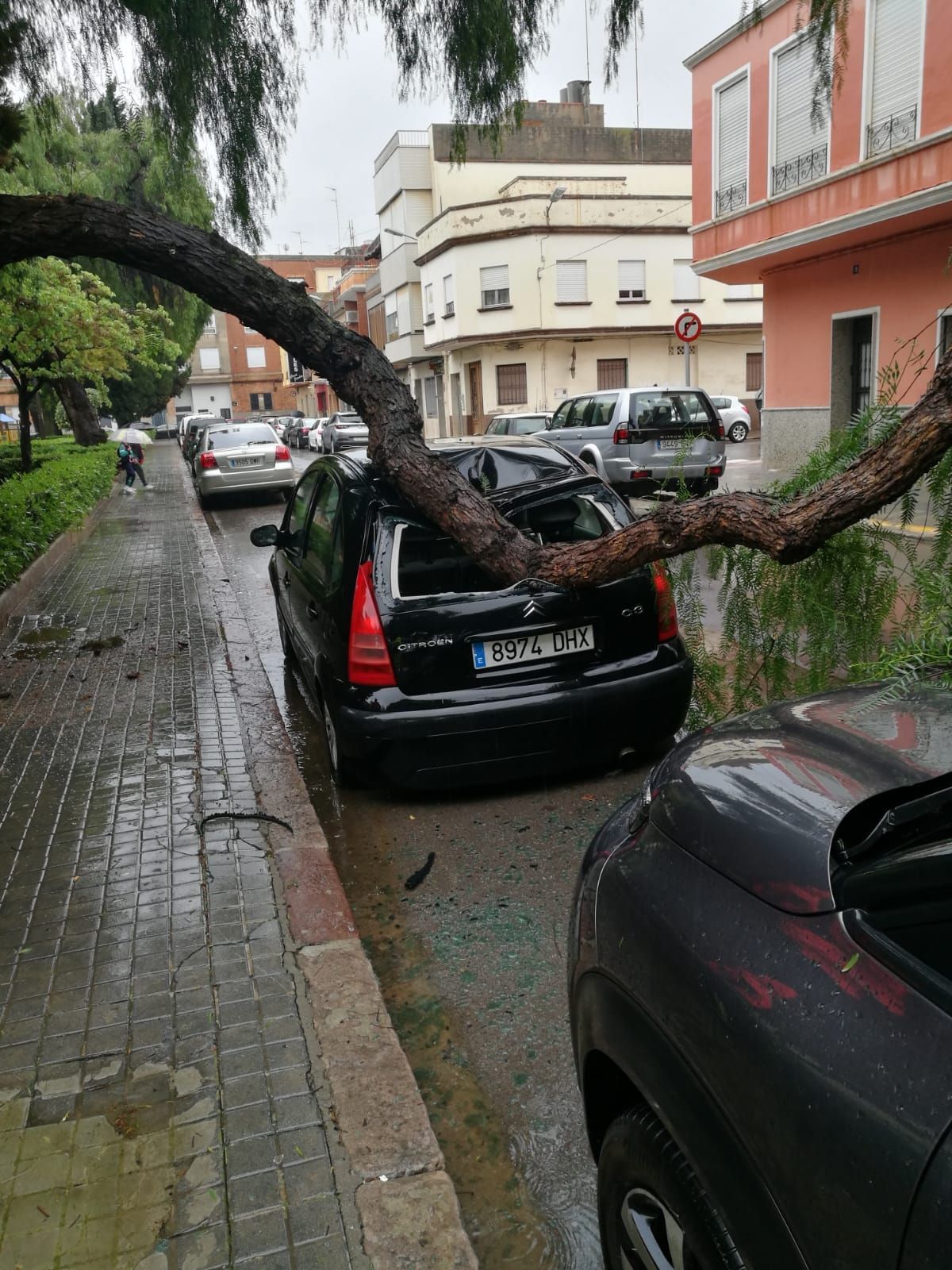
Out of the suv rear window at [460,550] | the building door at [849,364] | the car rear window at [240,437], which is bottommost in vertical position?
the suv rear window at [460,550]

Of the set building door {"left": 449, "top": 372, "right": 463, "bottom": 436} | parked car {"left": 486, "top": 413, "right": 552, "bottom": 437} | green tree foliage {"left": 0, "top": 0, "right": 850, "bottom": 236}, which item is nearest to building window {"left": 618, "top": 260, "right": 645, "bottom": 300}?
building door {"left": 449, "top": 372, "right": 463, "bottom": 436}

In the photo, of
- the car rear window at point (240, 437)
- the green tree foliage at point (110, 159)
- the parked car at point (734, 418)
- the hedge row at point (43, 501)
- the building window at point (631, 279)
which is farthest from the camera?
the building window at point (631, 279)

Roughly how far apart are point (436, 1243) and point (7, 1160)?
1.18 m

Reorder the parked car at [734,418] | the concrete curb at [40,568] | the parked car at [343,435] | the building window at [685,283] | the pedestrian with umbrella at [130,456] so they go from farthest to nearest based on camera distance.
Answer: the building window at [685,283] < the parked car at [343,435] < the parked car at [734,418] < the pedestrian with umbrella at [130,456] < the concrete curb at [40,568]

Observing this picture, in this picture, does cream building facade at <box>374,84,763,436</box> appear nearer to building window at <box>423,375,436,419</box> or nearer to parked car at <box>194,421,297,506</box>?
building window at <box>423,375,436,419</box>

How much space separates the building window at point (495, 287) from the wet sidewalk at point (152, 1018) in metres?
34.4

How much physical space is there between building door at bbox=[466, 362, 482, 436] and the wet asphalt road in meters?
35.7

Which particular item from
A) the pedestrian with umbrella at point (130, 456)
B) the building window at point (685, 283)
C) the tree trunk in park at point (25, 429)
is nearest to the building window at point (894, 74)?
the tree trunk in park at point (25, 429)

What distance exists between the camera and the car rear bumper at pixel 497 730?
14.7 feet

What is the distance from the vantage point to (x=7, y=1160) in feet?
8.45

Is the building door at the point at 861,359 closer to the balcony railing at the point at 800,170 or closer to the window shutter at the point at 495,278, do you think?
the balcony railing at the point at 800,170

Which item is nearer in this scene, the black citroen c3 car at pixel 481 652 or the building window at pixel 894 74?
the black citroen c3 car at pixel 481 652

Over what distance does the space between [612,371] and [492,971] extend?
3786 cm

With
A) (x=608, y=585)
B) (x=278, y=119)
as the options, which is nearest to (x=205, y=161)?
(x=278, y=119)
